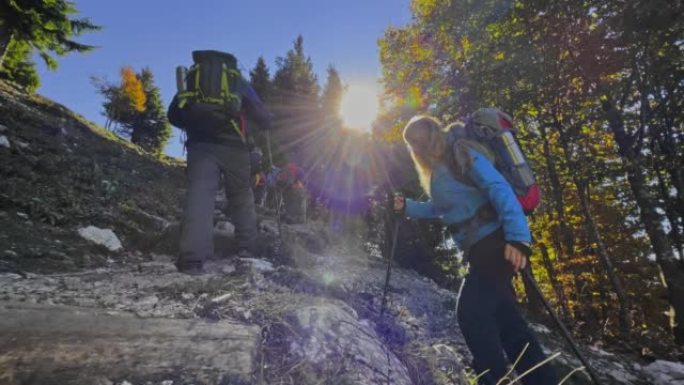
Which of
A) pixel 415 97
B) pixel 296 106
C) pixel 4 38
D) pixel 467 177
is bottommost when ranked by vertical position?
pixel 467 177

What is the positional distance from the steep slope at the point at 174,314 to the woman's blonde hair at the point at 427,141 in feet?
4.79

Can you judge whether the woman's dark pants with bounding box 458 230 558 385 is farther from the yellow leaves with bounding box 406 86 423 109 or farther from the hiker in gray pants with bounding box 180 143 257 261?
the yellow leaves with bounding box 406 86 423 109

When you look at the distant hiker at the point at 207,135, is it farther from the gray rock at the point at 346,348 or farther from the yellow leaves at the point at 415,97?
the yellow leaves at the point at 415,97

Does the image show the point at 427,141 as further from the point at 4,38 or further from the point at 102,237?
the point at 4,38

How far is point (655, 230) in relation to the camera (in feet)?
27.2

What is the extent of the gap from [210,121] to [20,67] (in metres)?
24.9

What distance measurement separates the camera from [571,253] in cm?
1269

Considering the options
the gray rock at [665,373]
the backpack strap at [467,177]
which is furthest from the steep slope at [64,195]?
the gray rock at [665,373]

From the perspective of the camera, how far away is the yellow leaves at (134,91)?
5006 cm

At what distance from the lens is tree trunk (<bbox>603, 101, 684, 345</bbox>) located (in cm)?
781

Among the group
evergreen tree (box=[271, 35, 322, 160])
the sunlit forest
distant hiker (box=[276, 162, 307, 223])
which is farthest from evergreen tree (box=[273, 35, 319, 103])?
distant hiker (box=[276, 162, 307, 223])

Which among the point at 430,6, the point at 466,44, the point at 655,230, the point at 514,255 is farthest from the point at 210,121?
the point at 655,230

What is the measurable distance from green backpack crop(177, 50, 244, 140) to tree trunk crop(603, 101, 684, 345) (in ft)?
26.4

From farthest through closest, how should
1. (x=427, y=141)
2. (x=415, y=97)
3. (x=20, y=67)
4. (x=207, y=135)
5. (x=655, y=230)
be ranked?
1. (x=20, y=67)
2. (x=415, y=97)
3. (x=655, y=230)
4. (x=207, y=135)
5. (x=427, y=141)
